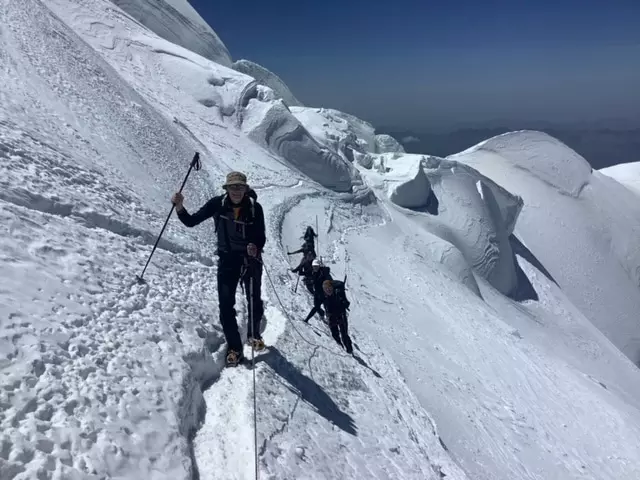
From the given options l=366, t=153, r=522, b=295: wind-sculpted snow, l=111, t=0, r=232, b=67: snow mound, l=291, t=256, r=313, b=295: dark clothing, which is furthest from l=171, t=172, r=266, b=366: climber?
l=111, t=0, r=232, b=67: snow mound

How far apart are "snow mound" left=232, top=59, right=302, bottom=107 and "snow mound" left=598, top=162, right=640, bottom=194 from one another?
38.9 meters

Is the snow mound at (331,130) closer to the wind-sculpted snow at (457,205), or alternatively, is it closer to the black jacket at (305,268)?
the wind-sculpted snow at (457,205)

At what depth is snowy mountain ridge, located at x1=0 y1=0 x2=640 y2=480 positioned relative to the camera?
4.77 metres

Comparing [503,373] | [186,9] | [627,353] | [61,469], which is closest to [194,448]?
[61,469]

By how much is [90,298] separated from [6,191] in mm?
2014

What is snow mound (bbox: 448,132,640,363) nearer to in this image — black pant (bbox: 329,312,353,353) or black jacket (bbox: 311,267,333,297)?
black jacket (bbox: 311,267,333,297)

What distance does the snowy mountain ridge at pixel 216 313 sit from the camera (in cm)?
477

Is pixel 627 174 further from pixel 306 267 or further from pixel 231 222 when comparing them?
pixel 231 222

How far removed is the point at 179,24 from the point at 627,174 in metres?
53.7

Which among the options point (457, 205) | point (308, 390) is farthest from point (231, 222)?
point (457, 205)

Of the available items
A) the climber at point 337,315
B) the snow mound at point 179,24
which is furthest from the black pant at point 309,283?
the snow mound at point 179,24

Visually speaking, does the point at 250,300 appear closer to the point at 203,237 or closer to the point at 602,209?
the point at 203,237

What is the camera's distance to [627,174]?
60.3 meters

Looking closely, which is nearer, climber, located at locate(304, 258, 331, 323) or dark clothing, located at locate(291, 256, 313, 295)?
climber, located at locate(304, 258, 331, 323)
